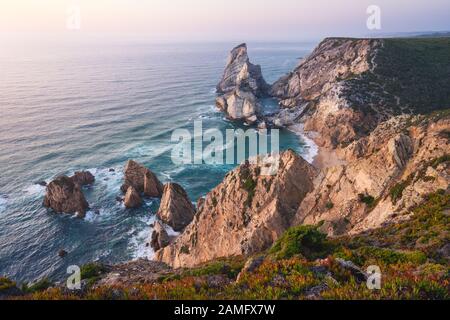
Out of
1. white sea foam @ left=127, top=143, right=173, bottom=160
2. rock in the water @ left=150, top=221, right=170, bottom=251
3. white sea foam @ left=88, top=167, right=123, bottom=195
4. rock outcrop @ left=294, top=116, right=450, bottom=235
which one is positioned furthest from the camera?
white sea foam @ left=127, top=143, right=173, bottom=160

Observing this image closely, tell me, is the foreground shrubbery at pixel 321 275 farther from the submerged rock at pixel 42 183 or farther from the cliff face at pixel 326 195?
the submerged rock at pixel 42 183

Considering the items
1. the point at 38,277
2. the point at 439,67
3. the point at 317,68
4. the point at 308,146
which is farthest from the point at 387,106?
the point at 38,277

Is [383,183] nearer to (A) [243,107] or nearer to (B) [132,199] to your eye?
(B) [132,199]

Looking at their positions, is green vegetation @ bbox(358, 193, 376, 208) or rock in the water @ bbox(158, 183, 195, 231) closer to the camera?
green vegetation @ bbox(358, 193, 376, 208)

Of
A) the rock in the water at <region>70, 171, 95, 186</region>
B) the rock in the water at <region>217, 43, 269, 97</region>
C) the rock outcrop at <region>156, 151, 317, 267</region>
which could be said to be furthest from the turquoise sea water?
the rock outcrop at <region>156, 151, 317, 267</region>

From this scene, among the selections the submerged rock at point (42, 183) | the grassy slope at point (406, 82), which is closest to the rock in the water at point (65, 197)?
the submerged rock at point (42, 183)

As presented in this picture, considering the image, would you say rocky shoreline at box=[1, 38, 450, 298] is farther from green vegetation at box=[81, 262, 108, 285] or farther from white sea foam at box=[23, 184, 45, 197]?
white sea foam at box=[23, 184, 45, 197]

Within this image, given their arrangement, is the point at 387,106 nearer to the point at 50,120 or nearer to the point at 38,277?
the point at 38,277
